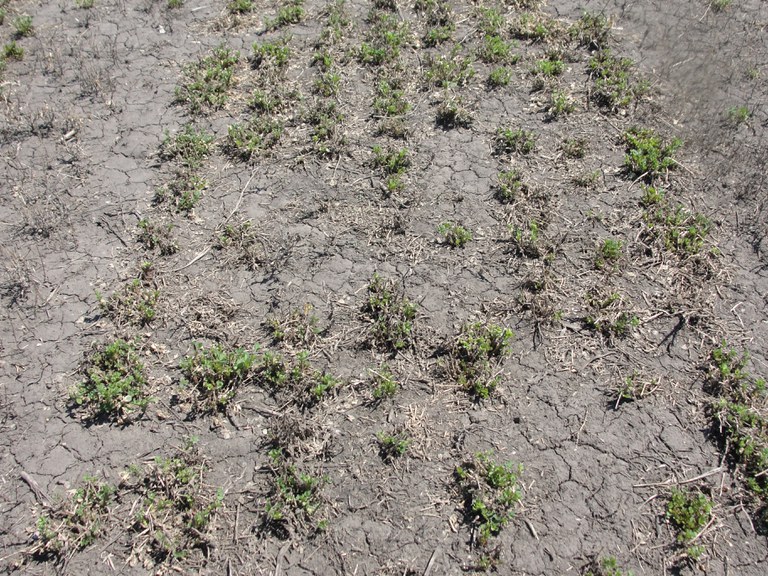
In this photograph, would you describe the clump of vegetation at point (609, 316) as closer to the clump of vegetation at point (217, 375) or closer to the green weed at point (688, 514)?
the green weed at point (688, 514)

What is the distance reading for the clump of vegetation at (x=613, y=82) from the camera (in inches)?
247

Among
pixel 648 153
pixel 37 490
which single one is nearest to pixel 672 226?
pixel 648 153

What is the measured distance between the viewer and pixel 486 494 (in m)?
3.79

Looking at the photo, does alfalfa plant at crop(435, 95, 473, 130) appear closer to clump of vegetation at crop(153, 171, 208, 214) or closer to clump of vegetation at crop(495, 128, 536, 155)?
clump of vegetation at crop(495, 128, 536, 155)

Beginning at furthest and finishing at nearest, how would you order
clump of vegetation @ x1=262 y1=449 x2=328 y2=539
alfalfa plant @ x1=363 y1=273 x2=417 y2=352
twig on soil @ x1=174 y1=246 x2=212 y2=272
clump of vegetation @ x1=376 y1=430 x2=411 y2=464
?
twig on soil @ x1=174 y1=246 x2=212 y2=272 < alfalfa plant @ x1=363 y1=273 x2=417 y2=352 < clump of vegetation @ x1=376 y1=430 x2=411 y2=464 < clump of vegetation @ x1=262 y1=449 x2=328 y2=539

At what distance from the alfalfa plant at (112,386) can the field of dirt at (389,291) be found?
26 mm

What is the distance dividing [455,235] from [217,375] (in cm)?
221

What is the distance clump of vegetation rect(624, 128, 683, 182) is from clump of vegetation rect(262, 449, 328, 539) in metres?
3.90

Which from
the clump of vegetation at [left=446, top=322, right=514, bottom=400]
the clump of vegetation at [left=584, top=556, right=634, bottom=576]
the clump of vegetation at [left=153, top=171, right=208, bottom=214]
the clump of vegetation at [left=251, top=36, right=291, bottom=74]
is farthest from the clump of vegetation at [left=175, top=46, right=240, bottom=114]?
the clump of vegetation at [left=584, top=556, right=634, bottom=576]

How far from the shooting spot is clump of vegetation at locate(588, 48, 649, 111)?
20.6 feet

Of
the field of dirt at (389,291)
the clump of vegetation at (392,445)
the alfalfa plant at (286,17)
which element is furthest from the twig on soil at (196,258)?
the alfalfa plant at (286,17)

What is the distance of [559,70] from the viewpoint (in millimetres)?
6605

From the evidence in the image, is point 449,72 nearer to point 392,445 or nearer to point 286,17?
point 286,17

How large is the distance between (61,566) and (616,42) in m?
7.05
